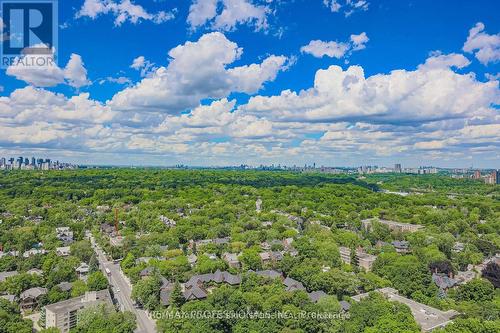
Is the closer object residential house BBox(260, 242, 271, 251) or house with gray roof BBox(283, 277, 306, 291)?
house with gray roof BBox(283, 277, 306, 291)

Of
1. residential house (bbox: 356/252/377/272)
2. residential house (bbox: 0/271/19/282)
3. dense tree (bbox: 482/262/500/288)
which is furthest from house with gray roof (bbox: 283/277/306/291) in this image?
residential house (bbox: 0/271/19/282)

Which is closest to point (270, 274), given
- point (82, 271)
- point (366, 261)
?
point (366, 261)

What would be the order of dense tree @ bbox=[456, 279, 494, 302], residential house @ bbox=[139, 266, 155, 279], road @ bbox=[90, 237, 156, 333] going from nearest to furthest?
road @ bbox=[90, 237, 156, 333]
dense tree @ bbox=[456, 279, 494, 302]
residential house @ bbox=[139, 266, 155, 279]

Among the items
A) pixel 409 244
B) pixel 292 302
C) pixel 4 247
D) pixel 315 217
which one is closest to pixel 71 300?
pixel 292 302

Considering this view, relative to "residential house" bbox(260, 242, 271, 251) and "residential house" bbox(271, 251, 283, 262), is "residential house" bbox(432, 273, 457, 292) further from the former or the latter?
"residential house" bbox(260, 242, 271, 251)

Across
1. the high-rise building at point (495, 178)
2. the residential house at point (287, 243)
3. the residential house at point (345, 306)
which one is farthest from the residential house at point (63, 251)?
the high-rise building at point (495, 178)
